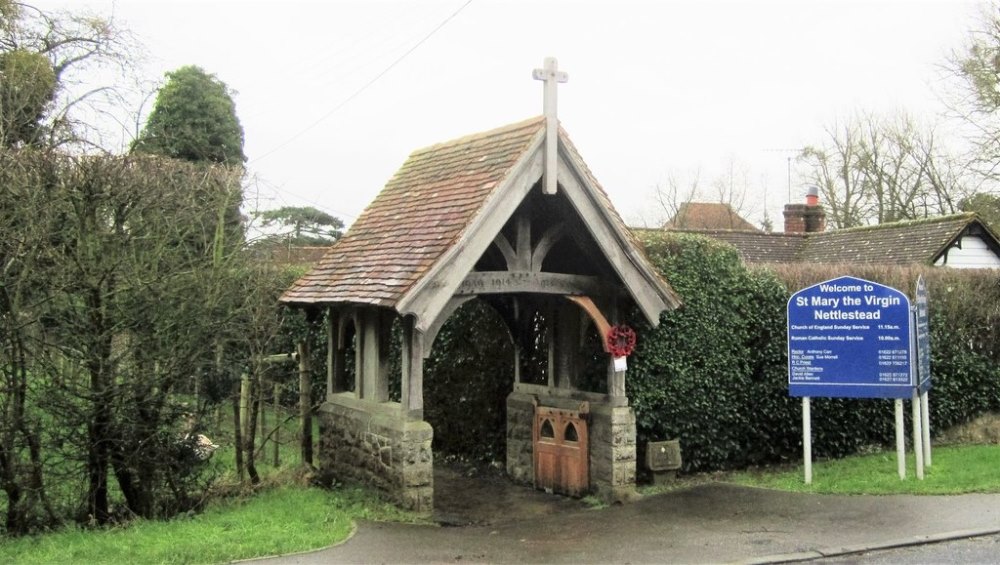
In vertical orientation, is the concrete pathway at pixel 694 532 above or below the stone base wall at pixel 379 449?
below

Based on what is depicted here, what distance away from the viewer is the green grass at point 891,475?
9648 millimetres

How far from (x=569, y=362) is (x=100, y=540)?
5733 millimetres

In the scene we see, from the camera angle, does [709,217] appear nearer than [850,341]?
No

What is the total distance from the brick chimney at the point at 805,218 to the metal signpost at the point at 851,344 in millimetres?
17721

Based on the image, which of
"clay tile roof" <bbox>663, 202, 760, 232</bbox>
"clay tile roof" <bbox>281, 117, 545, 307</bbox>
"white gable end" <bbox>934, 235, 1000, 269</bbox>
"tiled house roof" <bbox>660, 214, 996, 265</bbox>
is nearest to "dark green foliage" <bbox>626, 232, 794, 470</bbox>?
"clay tile roof" <bbox>281, 117, 545, 307</bbox>

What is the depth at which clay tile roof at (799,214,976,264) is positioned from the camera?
2005cm

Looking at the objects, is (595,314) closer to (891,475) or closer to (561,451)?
(561,451)

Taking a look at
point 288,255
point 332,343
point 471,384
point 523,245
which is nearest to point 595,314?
point 523,245

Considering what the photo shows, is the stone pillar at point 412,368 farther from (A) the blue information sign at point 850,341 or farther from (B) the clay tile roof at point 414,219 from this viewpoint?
(A) the blue information sign at point 850,341

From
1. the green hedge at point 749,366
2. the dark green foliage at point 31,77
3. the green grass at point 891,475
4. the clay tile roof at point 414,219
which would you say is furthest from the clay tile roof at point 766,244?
the dark green foliage at point 31,77

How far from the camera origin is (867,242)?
870 inches

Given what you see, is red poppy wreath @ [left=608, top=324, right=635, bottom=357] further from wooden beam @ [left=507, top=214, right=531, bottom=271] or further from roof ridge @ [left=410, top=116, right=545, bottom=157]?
roof ridge @ [left=410, top=116, right=545, bottom=157]

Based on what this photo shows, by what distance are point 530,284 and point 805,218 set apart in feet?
65.6

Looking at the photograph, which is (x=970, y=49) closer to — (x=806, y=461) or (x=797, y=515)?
(x=806, y=461)
